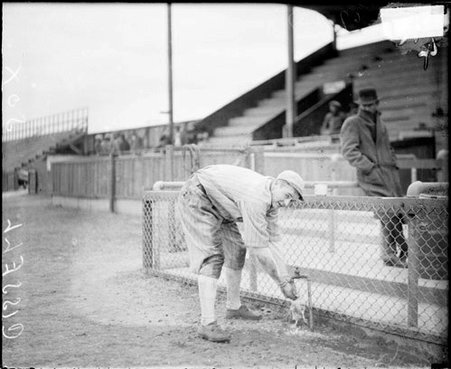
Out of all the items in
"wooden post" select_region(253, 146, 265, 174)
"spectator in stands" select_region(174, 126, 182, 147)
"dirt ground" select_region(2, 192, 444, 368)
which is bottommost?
"dirt ground" select_region(2, 192, 444, 368)

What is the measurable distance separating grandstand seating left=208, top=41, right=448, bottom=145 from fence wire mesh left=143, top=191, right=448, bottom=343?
4.82 meters

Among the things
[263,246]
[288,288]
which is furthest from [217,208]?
[288,288]

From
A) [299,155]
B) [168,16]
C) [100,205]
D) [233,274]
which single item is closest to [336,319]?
[233,274]

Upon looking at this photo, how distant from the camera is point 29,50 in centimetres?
401

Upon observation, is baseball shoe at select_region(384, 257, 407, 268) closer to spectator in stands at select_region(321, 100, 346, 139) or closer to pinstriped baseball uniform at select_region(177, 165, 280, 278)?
pinstriped baseball uniform at select_region(177, 165, 280, 278)

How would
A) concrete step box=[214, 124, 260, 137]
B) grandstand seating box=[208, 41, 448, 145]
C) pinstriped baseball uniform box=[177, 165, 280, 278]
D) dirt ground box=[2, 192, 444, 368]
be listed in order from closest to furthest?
dirt ground box=[2, 192, 444, 368] < pinstriped baseball uniform box=[177, 165, 280, 278] < grandstand seating box=[208, 41, 448, 145] < concrete step box=[214, 124, 260, 137]

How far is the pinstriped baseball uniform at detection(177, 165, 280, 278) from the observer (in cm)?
405

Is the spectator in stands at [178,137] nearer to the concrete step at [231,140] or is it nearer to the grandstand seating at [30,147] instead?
the concrete step at [231,140]

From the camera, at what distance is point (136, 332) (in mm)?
4520

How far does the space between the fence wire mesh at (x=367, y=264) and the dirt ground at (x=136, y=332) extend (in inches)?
8.9

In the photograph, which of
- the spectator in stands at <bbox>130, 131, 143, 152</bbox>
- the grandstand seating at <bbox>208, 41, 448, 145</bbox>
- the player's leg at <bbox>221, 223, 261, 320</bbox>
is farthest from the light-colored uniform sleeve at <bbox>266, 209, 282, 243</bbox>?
the spectator in stands at <bbox>130, 131, 143, 152</bbox>

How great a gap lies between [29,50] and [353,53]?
626 inches

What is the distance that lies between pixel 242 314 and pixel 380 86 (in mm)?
11398

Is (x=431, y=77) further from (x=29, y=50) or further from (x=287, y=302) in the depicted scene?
(x=29, y=50)
